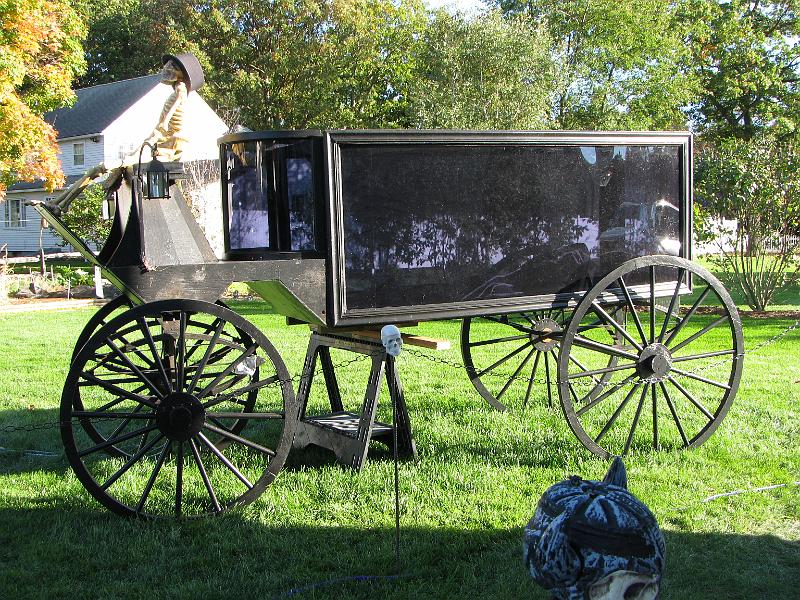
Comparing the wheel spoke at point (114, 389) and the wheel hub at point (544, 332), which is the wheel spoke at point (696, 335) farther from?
the wheel spoke at point (114, 389)

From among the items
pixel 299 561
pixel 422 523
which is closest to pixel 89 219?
pixel 422 523

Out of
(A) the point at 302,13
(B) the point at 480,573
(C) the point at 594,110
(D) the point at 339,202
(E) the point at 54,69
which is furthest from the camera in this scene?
(A) the point at 302,13

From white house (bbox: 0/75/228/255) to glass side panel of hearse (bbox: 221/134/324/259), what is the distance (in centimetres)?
3004

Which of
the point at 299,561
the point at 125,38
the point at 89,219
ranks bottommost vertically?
the point at 299,561

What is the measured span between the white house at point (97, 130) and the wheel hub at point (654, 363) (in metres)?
30.5

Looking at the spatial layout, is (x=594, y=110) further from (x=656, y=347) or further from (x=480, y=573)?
(x=480, y=573)

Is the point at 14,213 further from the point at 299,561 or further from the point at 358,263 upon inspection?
the point at 299,561

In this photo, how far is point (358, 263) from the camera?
532cm

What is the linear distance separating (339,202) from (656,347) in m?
2.63

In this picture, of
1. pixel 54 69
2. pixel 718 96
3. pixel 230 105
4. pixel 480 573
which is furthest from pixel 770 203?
pixel 230 105

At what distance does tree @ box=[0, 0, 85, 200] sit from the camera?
1698 cm

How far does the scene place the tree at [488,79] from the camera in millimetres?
27562

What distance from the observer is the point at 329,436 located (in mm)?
6219

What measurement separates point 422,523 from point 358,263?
5.42 feet
